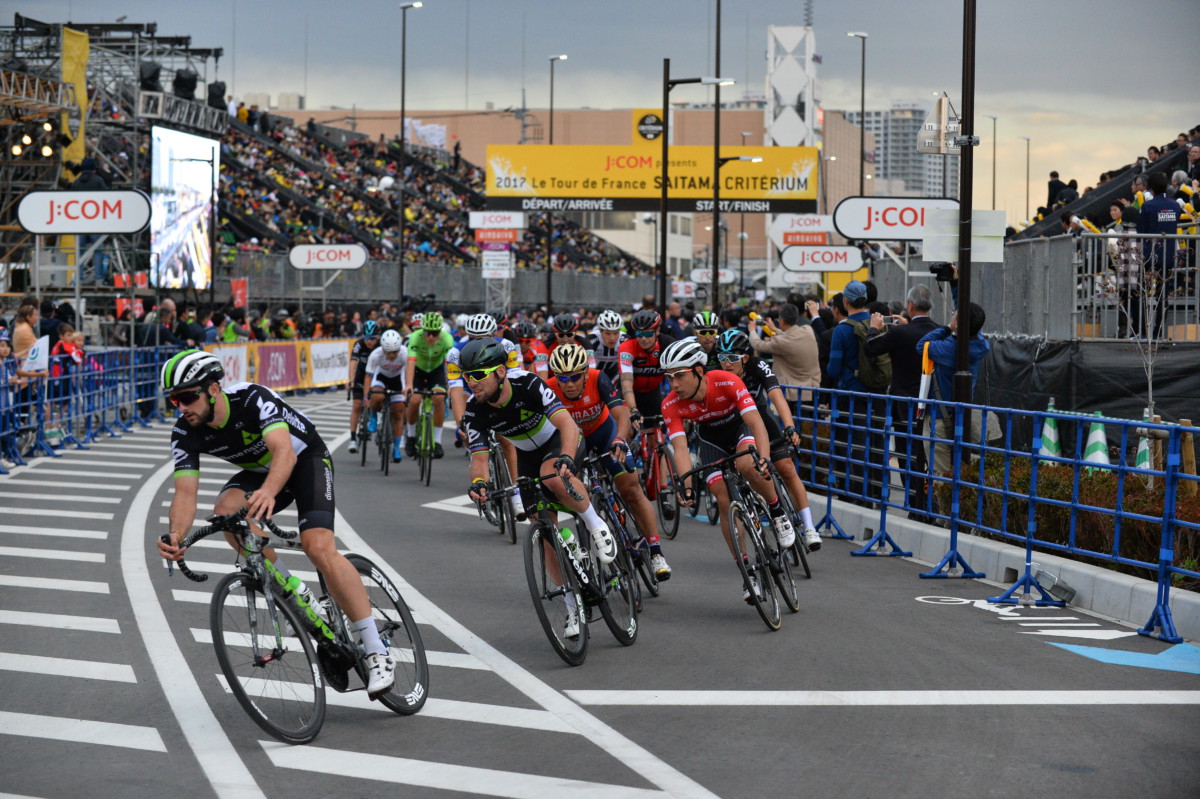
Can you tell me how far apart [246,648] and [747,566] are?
154 inches

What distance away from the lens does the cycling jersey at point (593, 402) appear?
10.9 metres

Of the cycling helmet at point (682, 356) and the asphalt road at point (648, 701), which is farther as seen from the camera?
the cycling helmet at point (682, 356)

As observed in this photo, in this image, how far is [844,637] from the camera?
9.65 m

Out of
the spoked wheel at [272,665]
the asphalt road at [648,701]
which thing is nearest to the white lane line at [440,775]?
the asphalt road at [648,701]

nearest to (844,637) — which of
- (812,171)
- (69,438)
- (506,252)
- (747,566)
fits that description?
(747,566)

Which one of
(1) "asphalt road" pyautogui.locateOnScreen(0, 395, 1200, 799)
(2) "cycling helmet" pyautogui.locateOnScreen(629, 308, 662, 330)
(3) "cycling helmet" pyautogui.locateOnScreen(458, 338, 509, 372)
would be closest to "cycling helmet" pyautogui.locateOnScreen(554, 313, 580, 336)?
(2) "cycling helmet" pyautogui.locateOnScreen(629, 308, 662, 330)

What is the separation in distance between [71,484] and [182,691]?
1131 cm

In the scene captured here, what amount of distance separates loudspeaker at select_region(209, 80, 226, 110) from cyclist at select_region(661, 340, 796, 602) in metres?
45.4

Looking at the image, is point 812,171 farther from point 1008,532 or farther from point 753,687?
point 753,687

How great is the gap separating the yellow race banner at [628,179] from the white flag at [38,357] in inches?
1246

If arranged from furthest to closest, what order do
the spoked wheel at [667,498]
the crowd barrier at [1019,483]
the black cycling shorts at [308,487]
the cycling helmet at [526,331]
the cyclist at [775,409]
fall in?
the cycling helmet at [526,331] → the spoked wheel at [667,498] → the cyclist at [775,409] → the crowd barrier at [1019,483] → the black cycling shorts at [308,487]

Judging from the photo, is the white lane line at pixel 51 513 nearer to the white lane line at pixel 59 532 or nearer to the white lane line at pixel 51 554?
the white lane line at pixel 59 532

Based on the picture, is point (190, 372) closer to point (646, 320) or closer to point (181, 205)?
point (646, 320)

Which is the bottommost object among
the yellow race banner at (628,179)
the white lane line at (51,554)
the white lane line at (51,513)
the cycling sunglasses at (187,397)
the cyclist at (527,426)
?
the white lane line at (51,554)
